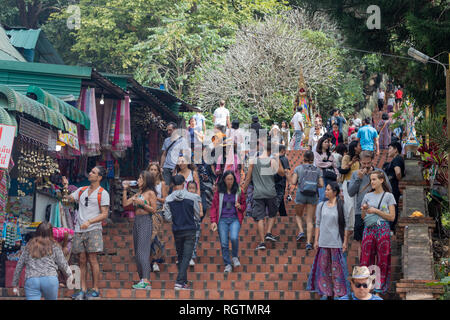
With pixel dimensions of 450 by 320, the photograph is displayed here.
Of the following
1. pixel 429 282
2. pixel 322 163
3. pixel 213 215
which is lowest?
pixel 429 282

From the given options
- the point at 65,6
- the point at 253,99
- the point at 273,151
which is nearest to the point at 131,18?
the point at 65,6

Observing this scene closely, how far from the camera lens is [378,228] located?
11.1 m

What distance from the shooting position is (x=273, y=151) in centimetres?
1489

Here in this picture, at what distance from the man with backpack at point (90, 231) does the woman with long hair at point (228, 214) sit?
1942mm

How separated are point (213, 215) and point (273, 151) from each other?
99.8 inches

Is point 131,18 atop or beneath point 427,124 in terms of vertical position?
atop

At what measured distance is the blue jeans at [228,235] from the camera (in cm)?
1252

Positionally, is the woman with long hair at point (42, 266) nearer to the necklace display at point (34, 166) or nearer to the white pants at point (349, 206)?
the necklace display at point (34, 166)

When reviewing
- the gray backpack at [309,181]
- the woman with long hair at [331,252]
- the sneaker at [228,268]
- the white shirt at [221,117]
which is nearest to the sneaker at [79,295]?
the sneaker at [228,268]

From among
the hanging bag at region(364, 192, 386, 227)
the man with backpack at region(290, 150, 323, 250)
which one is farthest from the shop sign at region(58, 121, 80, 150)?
the hanging bag at region(364, 192, 386, 227)

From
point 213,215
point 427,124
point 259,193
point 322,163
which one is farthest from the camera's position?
point 322,163

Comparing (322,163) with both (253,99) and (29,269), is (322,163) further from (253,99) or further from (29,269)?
(253,99)

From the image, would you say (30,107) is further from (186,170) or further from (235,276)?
(235,276)

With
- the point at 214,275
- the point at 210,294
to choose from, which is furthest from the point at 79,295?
the point at 214,275
